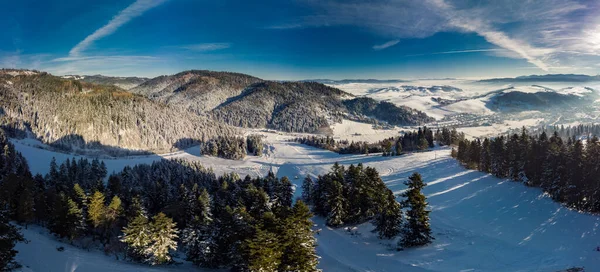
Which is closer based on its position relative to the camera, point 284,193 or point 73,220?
point 73,220

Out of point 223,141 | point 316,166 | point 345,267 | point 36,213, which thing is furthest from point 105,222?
point 223,141

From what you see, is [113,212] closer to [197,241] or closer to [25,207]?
[25,207]

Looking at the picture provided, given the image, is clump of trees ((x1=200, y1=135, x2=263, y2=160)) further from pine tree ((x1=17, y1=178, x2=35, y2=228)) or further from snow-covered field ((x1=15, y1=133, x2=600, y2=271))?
pine tree ((x1=17, y1=178, x2=35, y2=228))

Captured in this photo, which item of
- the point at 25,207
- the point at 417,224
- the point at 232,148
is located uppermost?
the point at 232,148

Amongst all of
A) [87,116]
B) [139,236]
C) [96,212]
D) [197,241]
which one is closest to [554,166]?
[197,241]

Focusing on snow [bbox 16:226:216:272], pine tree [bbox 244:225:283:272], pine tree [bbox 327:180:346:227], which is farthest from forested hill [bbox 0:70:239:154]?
pine tree [bbox 244:225:283:272]

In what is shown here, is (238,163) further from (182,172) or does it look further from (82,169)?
(82,169)
